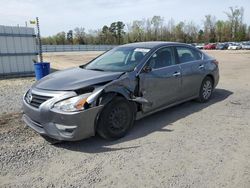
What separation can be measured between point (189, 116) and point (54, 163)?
3.03 metres

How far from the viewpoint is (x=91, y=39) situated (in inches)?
2938

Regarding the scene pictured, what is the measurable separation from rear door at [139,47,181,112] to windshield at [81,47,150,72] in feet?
0.77

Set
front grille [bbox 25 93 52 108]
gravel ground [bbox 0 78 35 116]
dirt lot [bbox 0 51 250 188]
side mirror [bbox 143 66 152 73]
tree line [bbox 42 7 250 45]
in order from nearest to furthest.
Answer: dirt lot [bbox 0 51 250 188] < front grille [bbox 25 93 52 108] < side mirror [bbox 143 66 152 73] < gravel ground [bbox 0 78 35 116] < tree line [bbox 42 7 250 45]

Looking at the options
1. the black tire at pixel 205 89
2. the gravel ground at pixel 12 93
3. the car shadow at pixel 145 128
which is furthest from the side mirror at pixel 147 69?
the gravel ground at pixel 12 93

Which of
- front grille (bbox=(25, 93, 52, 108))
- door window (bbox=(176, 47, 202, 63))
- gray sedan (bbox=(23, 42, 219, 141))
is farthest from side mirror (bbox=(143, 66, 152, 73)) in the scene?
front grille (bbox=(25, 93, 52, 108))

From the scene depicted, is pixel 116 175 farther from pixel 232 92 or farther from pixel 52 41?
pixel 52 41

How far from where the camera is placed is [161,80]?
515cm

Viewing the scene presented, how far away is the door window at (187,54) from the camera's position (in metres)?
5.87

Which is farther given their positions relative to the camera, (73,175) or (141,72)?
(141,72)

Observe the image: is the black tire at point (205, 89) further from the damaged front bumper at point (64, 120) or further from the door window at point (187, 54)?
the damaged front bumper at point (64, 120)

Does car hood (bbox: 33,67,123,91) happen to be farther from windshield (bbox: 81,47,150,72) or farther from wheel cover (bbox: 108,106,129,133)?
wheel cover (bbox: 108,106,129,133)

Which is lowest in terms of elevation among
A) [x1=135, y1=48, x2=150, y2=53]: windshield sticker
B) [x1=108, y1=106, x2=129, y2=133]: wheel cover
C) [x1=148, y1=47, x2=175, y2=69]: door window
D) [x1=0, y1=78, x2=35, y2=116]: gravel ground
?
→ [x1=0, y1=78, x2=35, y2=116]: gravel ground

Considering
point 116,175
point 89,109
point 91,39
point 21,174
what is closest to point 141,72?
point 89,109

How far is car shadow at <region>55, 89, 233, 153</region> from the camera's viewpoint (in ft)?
13.5
